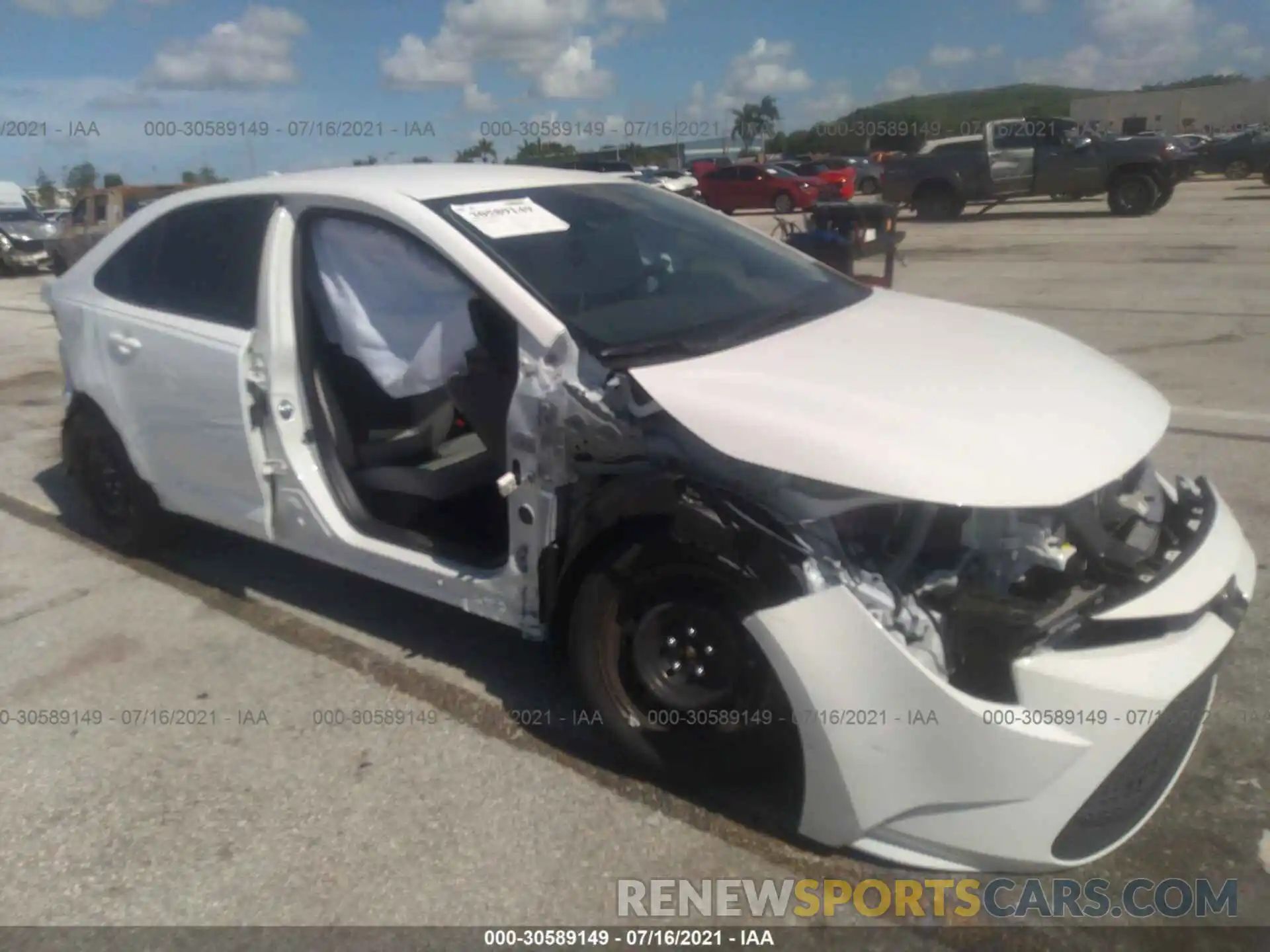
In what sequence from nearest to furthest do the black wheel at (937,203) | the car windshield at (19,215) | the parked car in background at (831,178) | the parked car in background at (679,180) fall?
the car windshield at (19,215)
the black wheel at (937,203)
the parked car in background at (831,178)
the parked car in background at (679,180)

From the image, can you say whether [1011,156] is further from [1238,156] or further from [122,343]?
[122,343]

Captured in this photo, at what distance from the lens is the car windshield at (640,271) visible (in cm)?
298

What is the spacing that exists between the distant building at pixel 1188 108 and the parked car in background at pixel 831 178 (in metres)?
29.0

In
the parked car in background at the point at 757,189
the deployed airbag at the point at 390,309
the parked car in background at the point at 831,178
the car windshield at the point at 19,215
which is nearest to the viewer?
the deployed airbag at the point at 390,309

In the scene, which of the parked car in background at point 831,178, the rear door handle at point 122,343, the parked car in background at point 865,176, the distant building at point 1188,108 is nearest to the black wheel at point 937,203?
the parked car in background at point 831,178

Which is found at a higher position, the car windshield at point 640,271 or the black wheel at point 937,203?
the black wheel at point 937,203

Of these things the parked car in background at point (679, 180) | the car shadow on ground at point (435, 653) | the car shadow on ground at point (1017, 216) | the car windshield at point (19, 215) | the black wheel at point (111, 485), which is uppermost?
the parked car in background at point (679, 180)

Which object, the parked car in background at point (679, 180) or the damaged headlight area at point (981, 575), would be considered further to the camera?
the parked car in background at point (679, 180)

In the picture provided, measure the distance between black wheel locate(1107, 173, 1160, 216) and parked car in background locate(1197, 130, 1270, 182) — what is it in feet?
34.9

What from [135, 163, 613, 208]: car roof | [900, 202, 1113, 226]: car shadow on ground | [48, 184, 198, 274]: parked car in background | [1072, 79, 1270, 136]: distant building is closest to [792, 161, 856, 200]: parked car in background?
[900, 202, 1113, 226]: car shadow on ground

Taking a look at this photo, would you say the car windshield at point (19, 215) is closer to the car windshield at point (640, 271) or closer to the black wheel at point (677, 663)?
the car windshield at point (640, 271)

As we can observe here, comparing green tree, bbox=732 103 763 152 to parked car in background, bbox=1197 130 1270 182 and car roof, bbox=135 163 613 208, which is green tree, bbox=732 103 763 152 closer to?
parked car in background, bbox=1197 130 1270 182

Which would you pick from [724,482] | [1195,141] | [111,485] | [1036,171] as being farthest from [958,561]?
[1195,141]

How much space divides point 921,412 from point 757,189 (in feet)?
90.4
